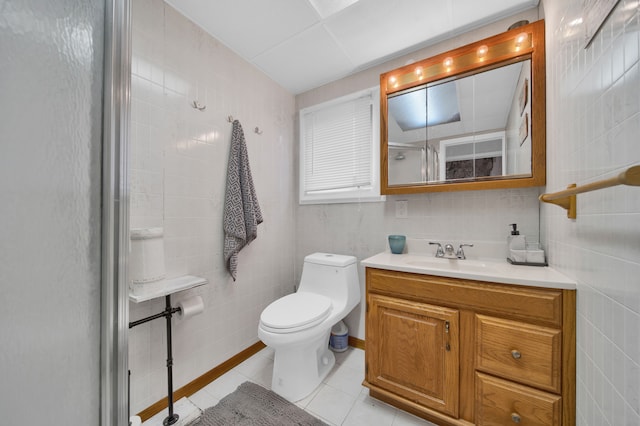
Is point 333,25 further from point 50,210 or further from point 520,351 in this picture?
point 520,351

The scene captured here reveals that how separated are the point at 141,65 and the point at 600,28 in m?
1.83

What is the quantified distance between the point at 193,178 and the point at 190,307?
0.76m

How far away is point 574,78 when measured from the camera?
0.87 meters

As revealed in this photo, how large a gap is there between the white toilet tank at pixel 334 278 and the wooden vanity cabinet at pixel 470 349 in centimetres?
33

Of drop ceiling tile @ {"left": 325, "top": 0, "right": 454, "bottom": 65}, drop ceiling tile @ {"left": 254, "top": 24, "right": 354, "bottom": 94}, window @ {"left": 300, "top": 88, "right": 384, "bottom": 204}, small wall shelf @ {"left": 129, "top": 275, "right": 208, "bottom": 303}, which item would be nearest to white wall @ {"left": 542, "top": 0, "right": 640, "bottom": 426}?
drop ceiling tile @ {"left": 325, "top": 0, "right": 454, "bottom": 65}

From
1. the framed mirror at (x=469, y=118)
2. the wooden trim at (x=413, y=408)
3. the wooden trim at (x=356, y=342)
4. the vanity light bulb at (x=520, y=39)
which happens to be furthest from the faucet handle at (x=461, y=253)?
the vanity light bulb at (x=520, y=39)

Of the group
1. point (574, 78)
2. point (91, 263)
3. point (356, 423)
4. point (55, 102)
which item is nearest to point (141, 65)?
point (55, 102)

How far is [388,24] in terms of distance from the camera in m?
1.44

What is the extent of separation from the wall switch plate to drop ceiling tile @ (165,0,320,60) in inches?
51.2

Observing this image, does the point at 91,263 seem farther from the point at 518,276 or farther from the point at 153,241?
the point at 518,276

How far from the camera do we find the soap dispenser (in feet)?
4.04

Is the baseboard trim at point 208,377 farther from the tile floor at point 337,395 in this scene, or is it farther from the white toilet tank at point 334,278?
the white toilet tank at point 334,278

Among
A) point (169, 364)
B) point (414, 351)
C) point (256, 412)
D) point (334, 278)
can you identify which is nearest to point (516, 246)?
point (414, 351)

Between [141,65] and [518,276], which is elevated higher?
[141,65]
